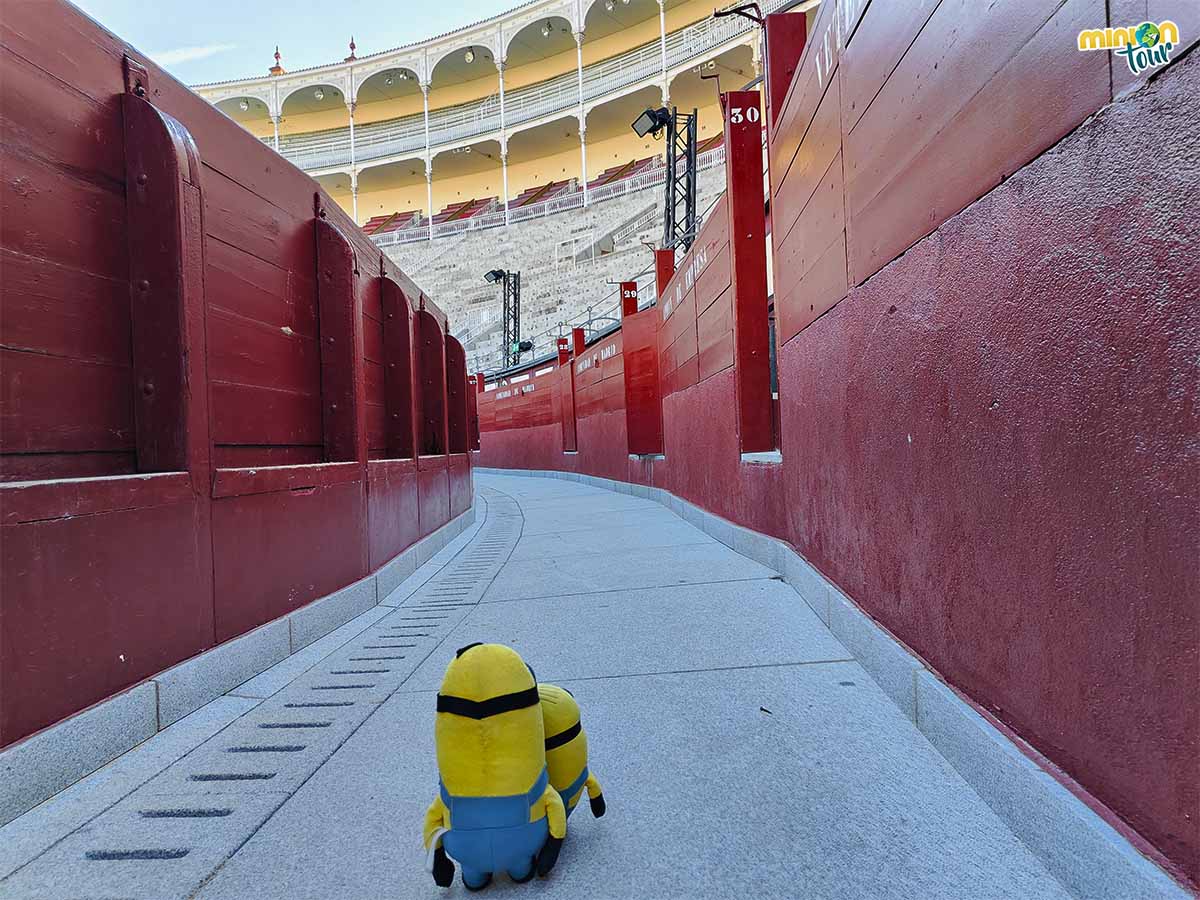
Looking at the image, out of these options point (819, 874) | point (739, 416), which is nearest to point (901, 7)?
point (819, 874)

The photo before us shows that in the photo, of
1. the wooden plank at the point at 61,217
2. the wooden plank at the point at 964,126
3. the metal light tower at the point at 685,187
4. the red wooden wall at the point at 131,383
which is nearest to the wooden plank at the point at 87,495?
the red wooden wall at the point at 131,383

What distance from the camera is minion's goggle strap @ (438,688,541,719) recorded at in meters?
1.67

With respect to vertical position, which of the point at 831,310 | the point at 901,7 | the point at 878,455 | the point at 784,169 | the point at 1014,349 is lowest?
the point at 878,455

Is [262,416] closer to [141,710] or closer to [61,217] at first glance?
[61,217]

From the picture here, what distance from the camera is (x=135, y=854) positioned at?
197 cm

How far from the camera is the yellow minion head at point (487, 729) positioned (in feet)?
5.45

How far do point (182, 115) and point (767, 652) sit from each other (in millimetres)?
3791

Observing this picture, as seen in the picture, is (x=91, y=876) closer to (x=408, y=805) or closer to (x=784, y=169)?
(x=408, y=805)

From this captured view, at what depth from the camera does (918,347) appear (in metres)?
2.57

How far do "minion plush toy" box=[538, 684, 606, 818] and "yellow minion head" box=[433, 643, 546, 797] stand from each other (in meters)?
0.14

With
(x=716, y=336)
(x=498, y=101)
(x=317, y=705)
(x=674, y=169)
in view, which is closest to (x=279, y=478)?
(x=317, y=705)

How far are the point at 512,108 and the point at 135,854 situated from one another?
46571 mm

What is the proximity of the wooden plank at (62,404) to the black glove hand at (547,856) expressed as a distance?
2.19m

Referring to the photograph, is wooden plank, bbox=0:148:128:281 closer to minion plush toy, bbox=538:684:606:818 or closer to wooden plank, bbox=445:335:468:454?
minion plush toy, bbox=538:684:606:818
